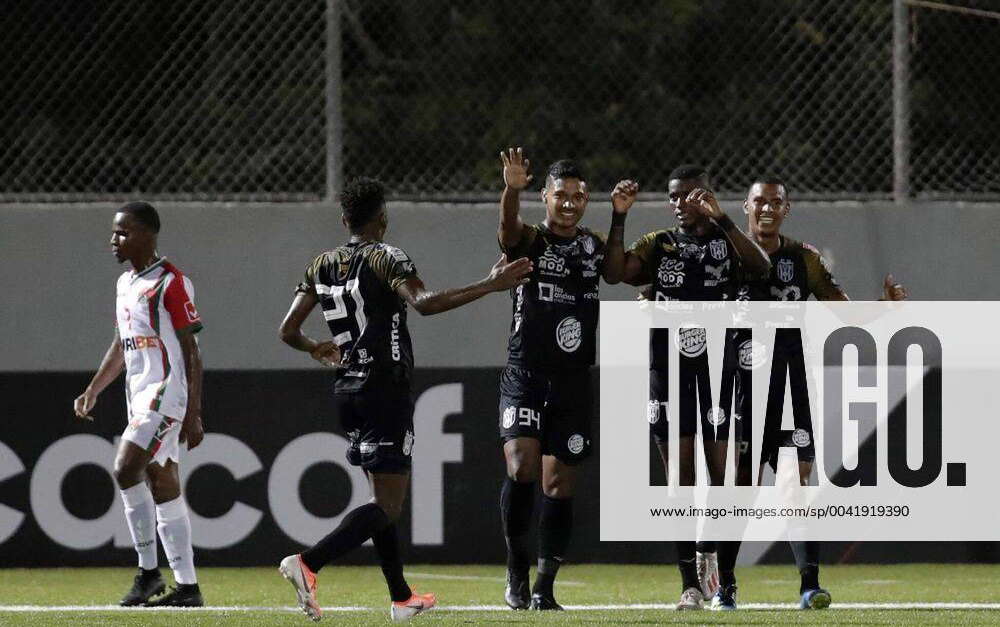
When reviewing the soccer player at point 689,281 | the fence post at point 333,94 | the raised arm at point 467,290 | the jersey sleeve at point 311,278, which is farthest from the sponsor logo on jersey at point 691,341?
the fence post at point 333,94

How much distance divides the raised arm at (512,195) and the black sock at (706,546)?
6.07 feet

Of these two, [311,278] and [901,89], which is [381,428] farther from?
[901,89]

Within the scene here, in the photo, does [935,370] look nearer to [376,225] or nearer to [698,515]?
[698,515]

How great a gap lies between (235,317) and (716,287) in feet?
14.9

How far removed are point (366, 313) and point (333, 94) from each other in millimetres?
4445

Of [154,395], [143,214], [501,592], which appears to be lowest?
[501,592]

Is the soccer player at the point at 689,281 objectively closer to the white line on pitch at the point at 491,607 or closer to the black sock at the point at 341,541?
the white line on pitch at the point at 491,607

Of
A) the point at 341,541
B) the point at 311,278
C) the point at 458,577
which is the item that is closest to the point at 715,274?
the point at 311,278

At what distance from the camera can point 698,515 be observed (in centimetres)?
926

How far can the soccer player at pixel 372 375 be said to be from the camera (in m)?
7.91

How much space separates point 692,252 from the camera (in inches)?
352

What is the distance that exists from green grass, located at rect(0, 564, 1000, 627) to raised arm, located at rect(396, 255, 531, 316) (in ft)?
4.74

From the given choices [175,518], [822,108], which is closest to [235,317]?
[175,518]

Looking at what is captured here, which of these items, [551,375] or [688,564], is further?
[688,564]
